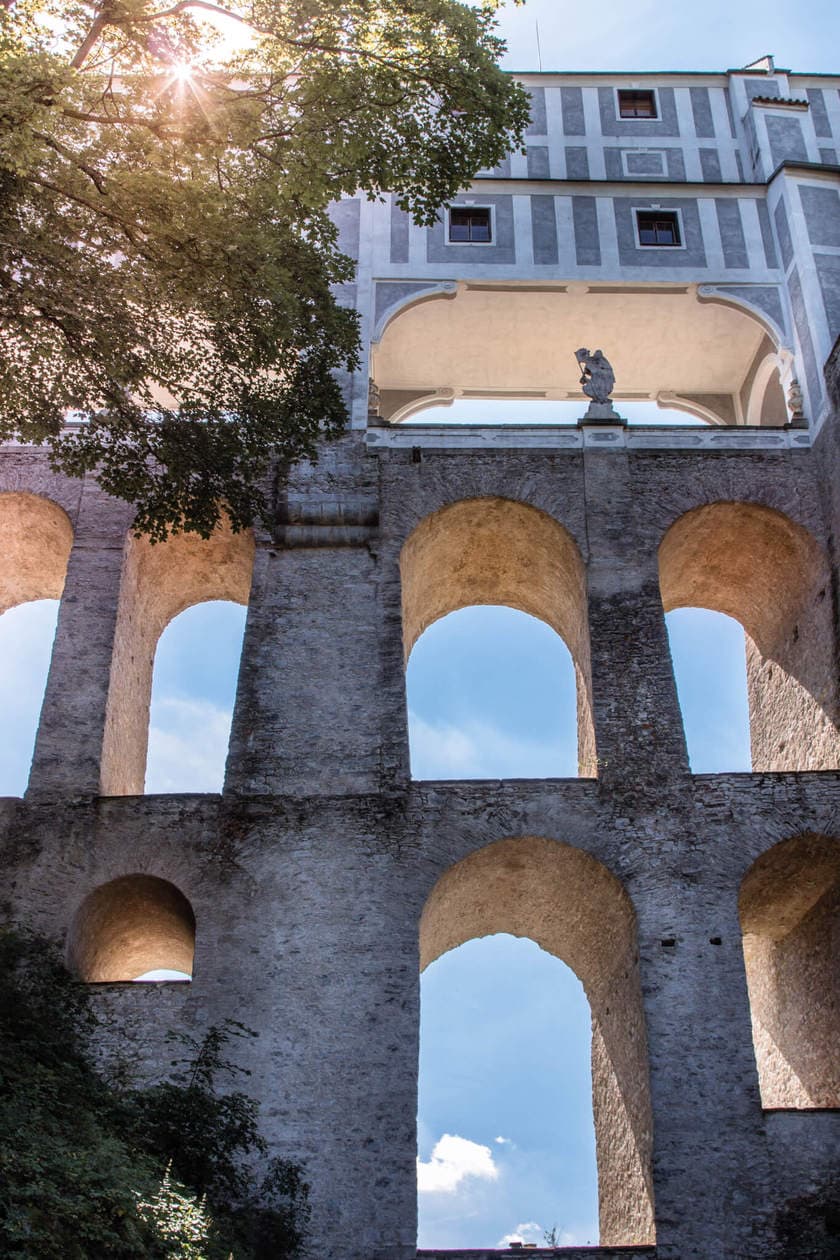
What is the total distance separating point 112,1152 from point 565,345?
59.0 ft

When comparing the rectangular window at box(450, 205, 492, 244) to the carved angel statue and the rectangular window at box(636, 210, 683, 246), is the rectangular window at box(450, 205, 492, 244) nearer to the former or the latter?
the rectangular window at box(636, 210, 683, 246)

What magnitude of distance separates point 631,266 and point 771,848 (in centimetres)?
1164

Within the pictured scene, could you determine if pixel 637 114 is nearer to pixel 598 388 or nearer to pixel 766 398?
pixel 766 398

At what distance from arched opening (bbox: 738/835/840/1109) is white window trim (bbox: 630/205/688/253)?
1202 centimetres

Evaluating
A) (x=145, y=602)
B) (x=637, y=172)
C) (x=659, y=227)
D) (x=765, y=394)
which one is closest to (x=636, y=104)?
(x=637, y=172)

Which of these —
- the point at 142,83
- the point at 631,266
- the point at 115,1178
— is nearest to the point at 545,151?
the point at 631,266

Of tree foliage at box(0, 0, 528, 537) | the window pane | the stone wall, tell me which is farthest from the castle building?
tree foliage at box(0, 0, 528, 537)

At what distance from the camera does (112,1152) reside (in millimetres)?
12211

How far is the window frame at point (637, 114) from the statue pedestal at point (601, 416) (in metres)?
7.60

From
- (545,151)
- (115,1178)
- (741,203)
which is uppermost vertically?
(545,151)

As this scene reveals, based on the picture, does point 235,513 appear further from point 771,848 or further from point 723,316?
point 723,316

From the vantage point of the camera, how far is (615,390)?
26.3m

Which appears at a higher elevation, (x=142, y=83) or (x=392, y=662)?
(x=142, y=83)

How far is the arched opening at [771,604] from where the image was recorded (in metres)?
20.0
